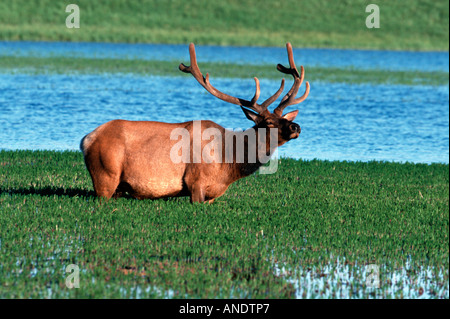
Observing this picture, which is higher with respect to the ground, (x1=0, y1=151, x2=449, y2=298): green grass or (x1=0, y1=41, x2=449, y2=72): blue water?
(x1=0, y1=41, x2=449, y2=72): blue water

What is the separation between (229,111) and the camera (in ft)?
103

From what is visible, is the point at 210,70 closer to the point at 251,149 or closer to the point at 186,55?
the point at 186,55

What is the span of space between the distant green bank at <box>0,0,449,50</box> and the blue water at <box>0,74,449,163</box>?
43407 mm

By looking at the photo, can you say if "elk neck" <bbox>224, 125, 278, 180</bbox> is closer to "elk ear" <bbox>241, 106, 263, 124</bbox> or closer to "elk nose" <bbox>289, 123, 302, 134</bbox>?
"elk ear" <bbox>241, 106, 263, 124</bbox>

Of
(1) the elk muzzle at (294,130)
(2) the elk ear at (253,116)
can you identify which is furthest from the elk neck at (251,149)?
(1) the elk muzzle at (294,130)

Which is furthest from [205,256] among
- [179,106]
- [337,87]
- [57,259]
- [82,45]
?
[82,45]

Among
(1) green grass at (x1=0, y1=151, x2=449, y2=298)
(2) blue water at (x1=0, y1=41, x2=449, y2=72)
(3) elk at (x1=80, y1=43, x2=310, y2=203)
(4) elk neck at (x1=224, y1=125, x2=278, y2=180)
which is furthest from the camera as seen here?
(2) blue water at (x1=0, y1=41, x2=449, y2=72)

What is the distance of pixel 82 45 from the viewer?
251 ft

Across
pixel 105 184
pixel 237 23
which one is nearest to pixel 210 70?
pixel 105 184

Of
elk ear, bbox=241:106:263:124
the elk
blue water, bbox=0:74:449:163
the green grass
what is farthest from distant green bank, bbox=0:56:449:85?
elk ear, bbox=241:106:263:124

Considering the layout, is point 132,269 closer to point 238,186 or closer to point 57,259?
point 57,259

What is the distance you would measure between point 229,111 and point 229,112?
36 centimetres

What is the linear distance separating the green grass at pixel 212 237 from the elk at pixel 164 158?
0.92 ft

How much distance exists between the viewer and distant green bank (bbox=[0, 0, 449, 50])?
290ft
